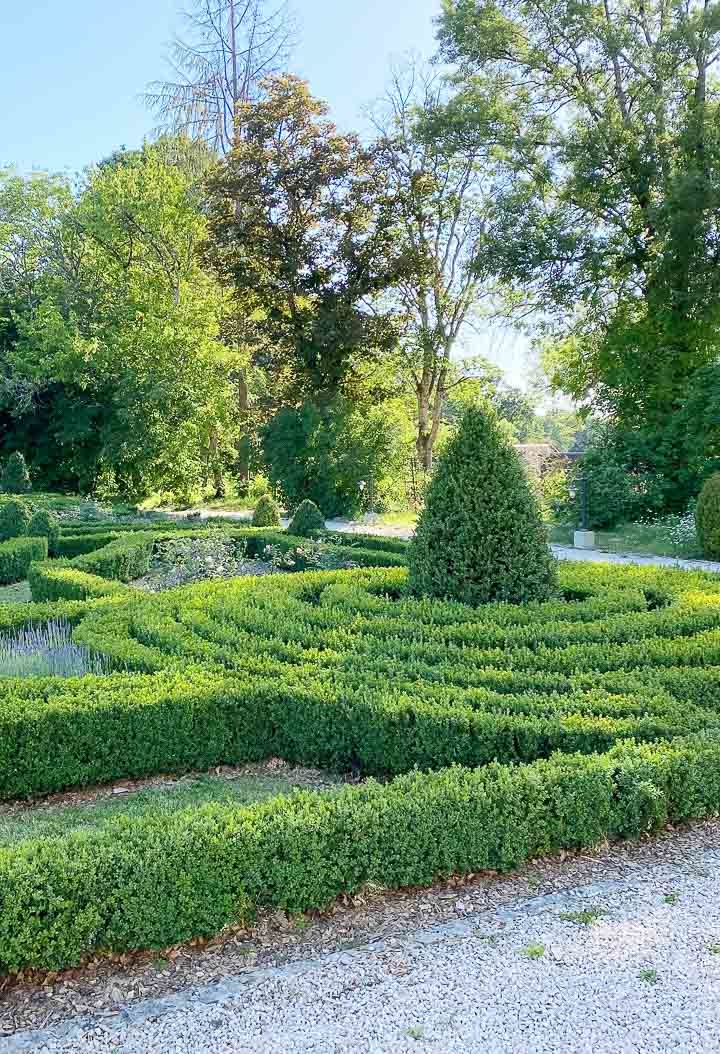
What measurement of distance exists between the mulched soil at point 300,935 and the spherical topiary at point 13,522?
35.8 ft

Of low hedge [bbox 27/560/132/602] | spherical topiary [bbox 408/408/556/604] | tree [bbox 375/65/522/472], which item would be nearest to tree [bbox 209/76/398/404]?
tree [bbox 375/65/522/472]

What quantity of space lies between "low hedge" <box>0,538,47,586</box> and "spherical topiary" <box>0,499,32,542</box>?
5.22 feet

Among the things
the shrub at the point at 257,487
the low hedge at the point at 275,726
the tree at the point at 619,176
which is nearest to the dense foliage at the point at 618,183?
the tree at the point at 619,176

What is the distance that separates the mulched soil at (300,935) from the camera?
2.80 metres

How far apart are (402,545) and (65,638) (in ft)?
19.0

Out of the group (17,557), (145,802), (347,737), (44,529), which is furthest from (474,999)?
(44,529)

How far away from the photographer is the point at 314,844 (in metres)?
3.15

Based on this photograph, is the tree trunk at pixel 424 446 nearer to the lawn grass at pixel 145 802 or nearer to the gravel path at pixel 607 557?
the gravel path at pixel 607 557

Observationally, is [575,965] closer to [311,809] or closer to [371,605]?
[311,809]

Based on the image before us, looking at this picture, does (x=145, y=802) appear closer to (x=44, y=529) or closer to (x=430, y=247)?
(x=44, y=529)

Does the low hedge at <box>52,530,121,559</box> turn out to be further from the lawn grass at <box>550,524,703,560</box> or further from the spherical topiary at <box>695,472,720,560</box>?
the spherical topiary at <box>695,472,720,560</box>

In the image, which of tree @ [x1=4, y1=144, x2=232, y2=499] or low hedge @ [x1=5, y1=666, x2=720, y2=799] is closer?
low hedge @ [x1=5, y1=666, x2=720, y2=799]

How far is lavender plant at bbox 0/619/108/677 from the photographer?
538 centimetres

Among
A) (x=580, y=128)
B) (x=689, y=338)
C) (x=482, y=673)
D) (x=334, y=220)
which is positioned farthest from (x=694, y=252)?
(x=482, y=673)
